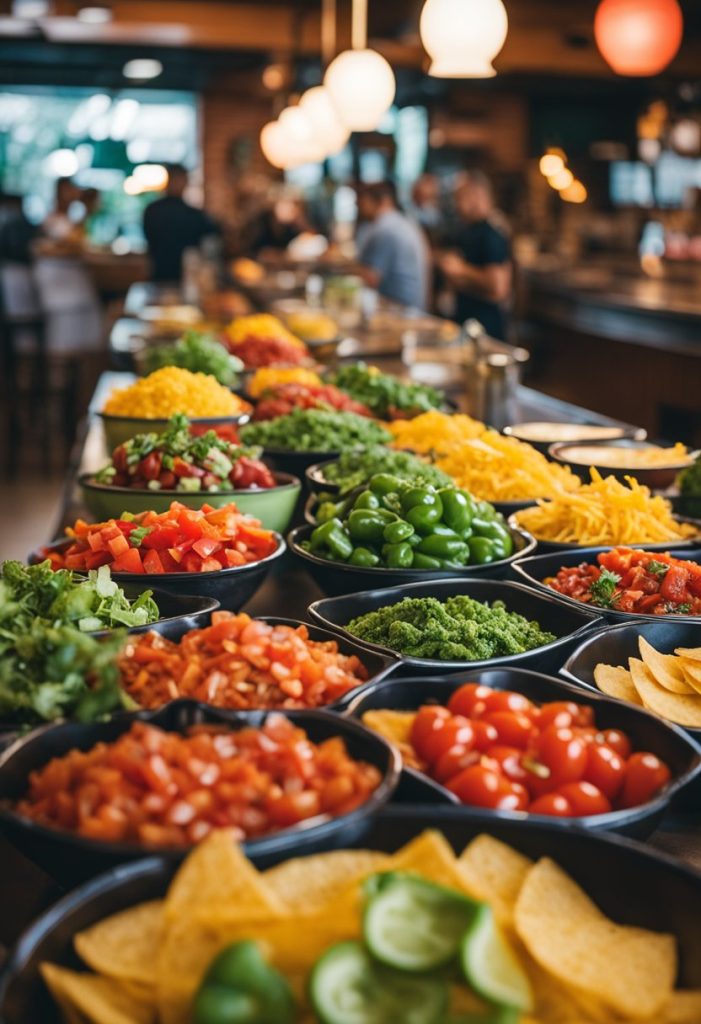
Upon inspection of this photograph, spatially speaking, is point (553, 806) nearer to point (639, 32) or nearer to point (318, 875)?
point (318, 875)

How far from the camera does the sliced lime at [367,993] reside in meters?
0.94

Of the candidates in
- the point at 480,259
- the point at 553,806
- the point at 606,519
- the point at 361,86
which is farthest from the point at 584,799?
the point at 480,259

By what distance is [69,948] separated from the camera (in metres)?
1.08

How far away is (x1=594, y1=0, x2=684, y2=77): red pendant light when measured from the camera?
465 cm

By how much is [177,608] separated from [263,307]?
22.9ft

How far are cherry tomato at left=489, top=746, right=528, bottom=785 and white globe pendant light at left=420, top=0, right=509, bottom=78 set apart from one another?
10.9ft

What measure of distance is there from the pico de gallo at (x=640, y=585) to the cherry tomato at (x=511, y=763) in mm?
653

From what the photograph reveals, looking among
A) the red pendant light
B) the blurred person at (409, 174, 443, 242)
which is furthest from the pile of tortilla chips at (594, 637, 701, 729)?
A: the blurred person at (409, 174, 443, 242)

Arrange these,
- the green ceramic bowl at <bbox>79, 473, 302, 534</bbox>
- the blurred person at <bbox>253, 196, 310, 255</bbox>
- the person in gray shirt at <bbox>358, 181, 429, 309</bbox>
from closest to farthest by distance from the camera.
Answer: the green ceramic bowl at <bbox>79, 473, 302, 534</bbox>, the person in gray shirt at <bbox>358, 181, 429, 309</bbox>, the blurred person at <bbox>253, 196, 310, 255</bbox>

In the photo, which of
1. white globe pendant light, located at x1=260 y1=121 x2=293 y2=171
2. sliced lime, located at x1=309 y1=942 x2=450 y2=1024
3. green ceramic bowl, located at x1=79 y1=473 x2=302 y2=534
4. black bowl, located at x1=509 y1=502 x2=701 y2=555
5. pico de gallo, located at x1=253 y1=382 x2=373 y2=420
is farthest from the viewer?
white globe pendant light, located at x1=260 y1=121 x2=293 y2=171

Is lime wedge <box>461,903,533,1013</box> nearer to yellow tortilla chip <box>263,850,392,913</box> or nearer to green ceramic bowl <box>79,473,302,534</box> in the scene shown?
yellow tortilla chip <box>263,850,392,913</box>

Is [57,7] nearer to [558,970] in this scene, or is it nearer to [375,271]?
[375,271]

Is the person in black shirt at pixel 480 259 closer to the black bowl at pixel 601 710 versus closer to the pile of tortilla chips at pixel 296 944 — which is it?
the black bowl at pixel 601 710

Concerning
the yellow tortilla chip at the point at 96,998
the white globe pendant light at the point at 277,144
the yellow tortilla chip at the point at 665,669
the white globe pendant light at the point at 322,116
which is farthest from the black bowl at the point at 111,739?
the white globe pendant light at the point at 277,144
